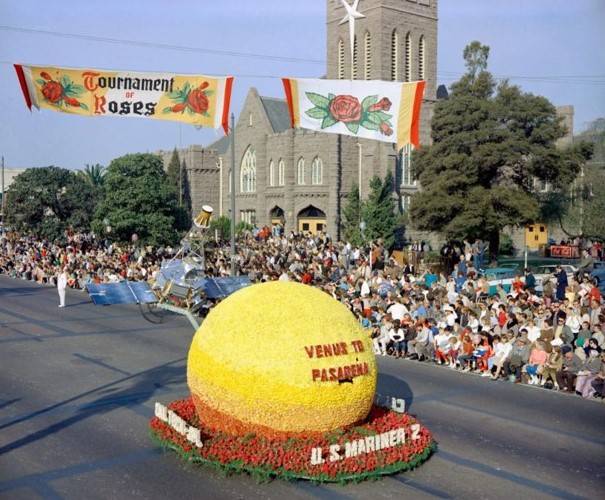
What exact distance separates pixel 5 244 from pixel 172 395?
44.4 metres

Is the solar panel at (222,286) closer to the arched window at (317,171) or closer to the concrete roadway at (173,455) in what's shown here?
the concrete roadway at (173,455)

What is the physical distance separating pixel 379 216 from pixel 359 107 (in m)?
32.1

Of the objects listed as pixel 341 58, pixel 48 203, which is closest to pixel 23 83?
pixel 341 58

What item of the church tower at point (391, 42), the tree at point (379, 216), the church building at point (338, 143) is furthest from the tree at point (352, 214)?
the church tower at point (391, 42)

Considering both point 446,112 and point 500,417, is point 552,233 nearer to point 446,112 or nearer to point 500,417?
point 446,112

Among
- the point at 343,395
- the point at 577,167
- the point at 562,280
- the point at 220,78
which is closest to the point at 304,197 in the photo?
the point at 577,167

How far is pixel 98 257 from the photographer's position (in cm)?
3953

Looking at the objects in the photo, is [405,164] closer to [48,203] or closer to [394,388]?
[48,203]

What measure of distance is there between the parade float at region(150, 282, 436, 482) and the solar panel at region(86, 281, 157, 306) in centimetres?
842

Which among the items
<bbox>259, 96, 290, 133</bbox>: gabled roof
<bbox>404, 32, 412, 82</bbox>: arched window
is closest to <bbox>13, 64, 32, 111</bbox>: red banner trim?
<bbox>404, 32, 412, 82</bbox>: arched window

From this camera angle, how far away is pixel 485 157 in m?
35.0

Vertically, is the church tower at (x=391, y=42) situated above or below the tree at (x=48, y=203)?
above

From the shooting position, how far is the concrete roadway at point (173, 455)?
31.8ft

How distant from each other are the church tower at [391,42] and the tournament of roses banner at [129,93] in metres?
37.8
